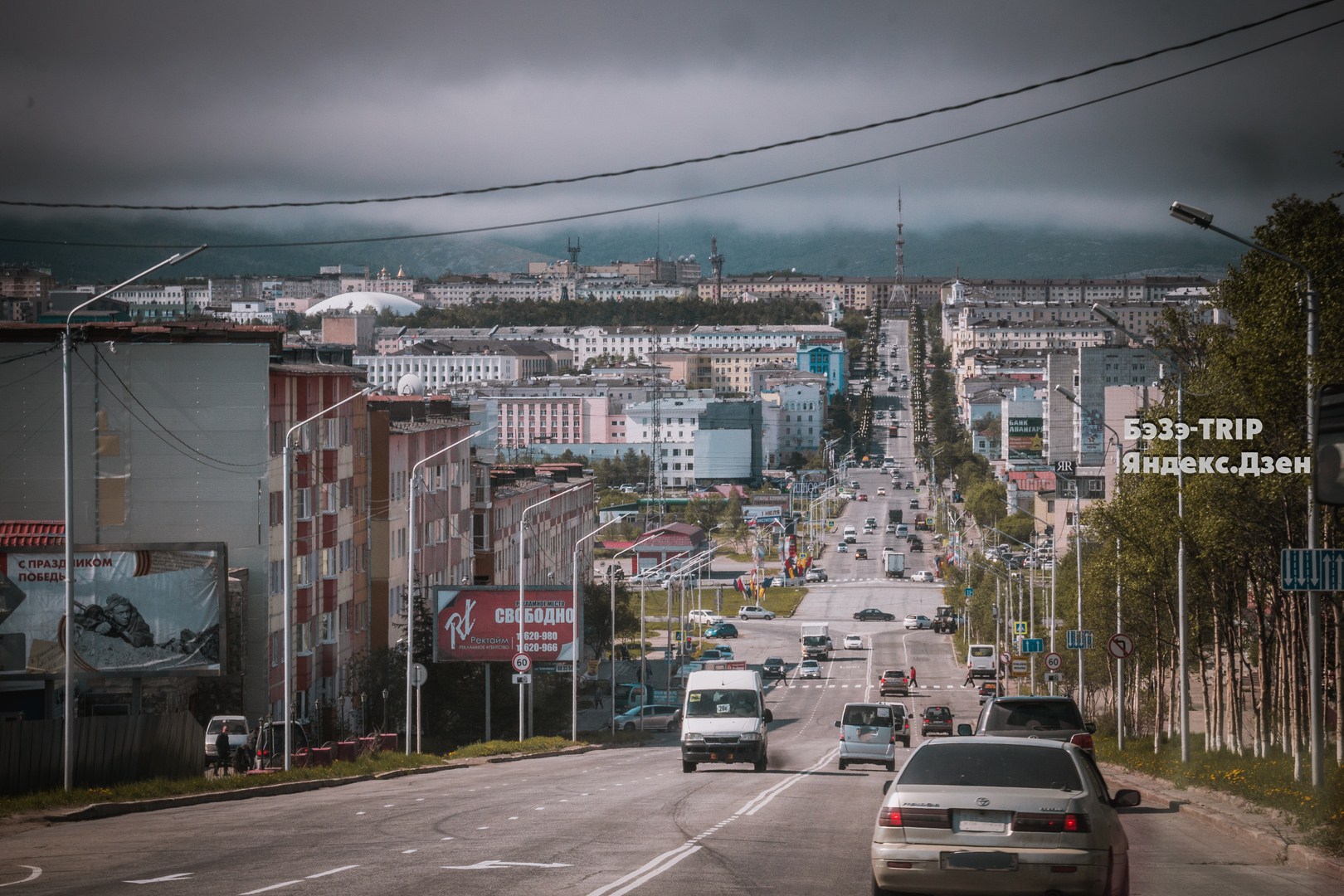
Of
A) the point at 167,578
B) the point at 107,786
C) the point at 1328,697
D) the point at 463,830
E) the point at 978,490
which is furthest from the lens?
the point at 978,490

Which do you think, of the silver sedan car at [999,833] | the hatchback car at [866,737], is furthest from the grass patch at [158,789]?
the silver sedan car at [999,833]

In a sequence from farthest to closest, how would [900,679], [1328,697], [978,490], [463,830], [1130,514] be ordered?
1. [978,490]
2. [900,679]
3. [1130,514]
4. [1328,697]
5. [463,830]

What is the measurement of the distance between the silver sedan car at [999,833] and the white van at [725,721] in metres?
23.3

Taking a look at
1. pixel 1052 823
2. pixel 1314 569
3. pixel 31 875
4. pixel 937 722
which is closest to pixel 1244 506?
pixel 1314 569

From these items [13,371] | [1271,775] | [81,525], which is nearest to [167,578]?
[81,525]

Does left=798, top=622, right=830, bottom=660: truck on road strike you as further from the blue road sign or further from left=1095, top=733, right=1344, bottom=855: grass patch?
the blue road sign

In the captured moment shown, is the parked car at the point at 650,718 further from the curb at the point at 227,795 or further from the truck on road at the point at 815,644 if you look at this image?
the curb at the point at 227,795

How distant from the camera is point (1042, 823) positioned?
37.9 feet

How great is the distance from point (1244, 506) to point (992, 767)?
73.5ft

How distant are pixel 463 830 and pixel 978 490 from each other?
162728mm

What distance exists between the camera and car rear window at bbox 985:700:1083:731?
24984 mm

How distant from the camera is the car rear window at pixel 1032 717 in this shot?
2498 centimetres

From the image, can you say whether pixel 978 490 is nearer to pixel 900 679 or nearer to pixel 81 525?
pixel 900 679

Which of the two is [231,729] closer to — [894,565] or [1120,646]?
[1120,646]
